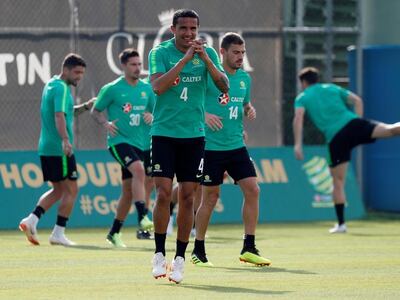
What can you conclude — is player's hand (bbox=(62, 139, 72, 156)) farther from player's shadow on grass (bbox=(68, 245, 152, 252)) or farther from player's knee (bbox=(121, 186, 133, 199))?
player's shadow on grass (bbox=(68, 245, 152, 252))

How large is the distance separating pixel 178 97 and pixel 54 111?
5360 millimetres

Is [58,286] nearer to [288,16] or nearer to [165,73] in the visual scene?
[165,73]

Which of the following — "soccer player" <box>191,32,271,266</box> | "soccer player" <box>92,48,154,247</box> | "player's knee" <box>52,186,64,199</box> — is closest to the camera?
"soccer player" <box>191,32,271,266</box>

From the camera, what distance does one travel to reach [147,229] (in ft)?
54.1

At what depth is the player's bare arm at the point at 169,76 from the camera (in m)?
10.5

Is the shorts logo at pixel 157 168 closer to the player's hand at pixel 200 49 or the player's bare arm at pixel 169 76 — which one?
the player's bare arm at pixel 169 76

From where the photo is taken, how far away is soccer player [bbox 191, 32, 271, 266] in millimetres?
12867

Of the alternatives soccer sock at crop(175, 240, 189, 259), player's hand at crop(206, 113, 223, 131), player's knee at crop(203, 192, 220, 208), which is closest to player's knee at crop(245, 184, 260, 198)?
player's knee at crop(203, 192, 220, 208)

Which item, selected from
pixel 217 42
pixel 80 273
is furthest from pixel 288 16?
pixel 80 273

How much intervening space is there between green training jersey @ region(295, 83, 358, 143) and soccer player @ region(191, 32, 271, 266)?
5.64m

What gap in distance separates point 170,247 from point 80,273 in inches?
138

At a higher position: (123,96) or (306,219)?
(123,96)

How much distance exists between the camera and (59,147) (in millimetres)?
16219

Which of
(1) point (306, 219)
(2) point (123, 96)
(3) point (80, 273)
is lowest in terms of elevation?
(1) point (306, 219)
